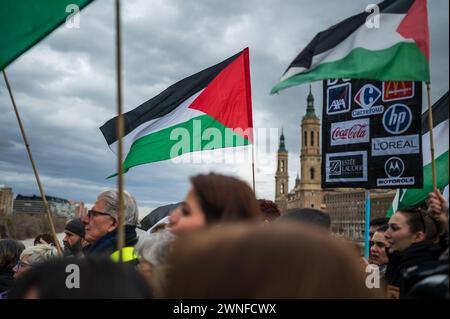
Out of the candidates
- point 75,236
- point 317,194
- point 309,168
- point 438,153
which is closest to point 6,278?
point 75,236

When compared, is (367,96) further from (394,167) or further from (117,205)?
(117,205)

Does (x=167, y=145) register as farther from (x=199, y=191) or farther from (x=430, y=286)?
(x=430, y=286)

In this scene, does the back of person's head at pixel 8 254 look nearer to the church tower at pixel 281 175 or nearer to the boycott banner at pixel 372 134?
the boycott banner at pixel 372 134

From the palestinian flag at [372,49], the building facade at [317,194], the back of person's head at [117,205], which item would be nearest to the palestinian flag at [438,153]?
the palestinian flag at [372,49]

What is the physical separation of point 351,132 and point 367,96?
1.72 feet

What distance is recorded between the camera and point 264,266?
1.10 m

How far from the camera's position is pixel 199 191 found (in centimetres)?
214

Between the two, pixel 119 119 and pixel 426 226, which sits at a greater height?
pixel 119 119

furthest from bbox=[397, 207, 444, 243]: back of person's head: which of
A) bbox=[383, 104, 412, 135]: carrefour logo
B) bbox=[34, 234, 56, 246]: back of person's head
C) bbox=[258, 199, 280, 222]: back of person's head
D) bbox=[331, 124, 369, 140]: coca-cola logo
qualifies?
bbox=[34, 234, 56, 246]: back of person's head

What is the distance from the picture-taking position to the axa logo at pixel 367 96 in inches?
233

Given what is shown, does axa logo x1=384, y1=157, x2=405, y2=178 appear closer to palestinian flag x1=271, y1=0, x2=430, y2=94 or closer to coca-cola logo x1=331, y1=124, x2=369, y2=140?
coca-cola logo x1=331, y1=124, x2=369, y2=140

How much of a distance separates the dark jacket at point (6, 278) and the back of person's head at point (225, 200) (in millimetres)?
3377

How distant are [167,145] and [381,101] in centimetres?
293
